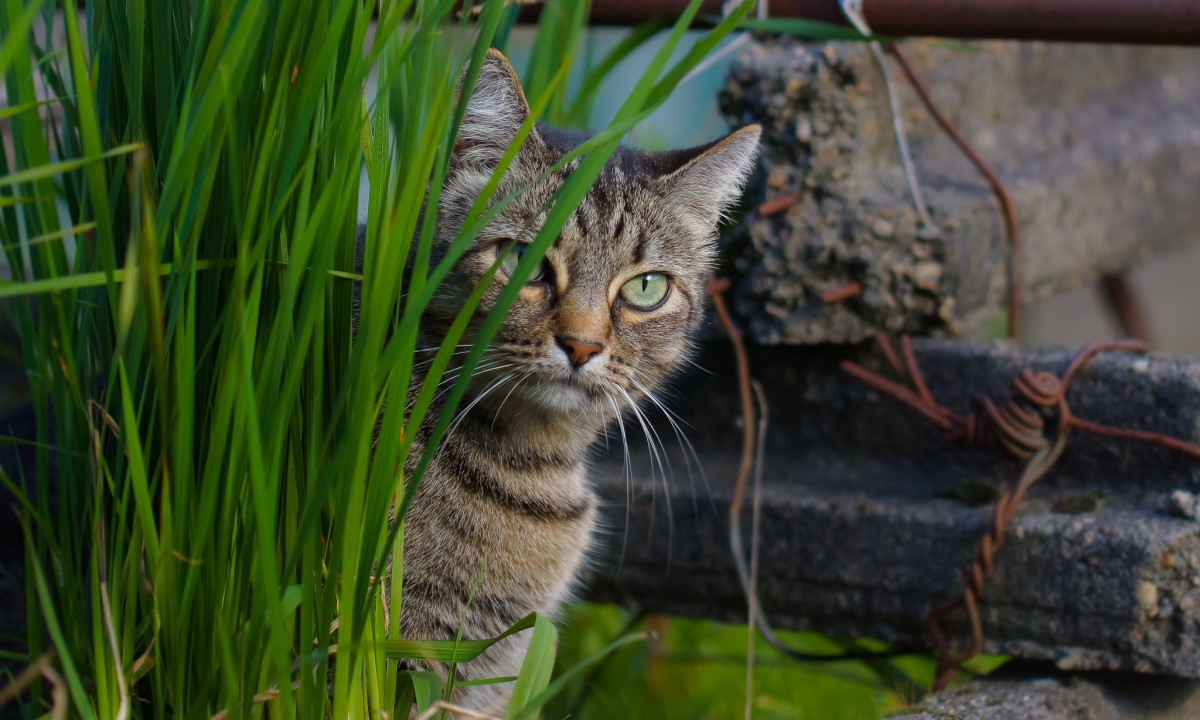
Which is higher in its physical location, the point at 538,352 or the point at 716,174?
the point at 716,174

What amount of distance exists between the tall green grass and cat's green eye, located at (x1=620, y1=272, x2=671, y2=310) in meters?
0.50

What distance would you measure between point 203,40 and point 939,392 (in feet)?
4.57

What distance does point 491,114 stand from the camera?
1.53 m

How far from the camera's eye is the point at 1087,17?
5.61 feet

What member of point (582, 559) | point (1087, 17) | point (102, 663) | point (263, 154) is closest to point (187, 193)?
point (263, 154)

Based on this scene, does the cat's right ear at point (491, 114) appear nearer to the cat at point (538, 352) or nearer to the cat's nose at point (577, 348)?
the cat at point (538, 352)

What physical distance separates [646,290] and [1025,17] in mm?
727

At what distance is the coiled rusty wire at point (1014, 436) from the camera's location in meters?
1.71

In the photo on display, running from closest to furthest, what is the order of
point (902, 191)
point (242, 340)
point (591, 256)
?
point (242, 340) → point (591, 256) → point (902, 191)

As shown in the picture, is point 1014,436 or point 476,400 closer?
point 476,400

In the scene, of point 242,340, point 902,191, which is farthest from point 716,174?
point 242,340

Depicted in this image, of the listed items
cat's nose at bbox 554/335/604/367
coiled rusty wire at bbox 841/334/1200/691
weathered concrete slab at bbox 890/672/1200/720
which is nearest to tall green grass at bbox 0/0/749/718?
cat's nose at bbox 554/335/604/367

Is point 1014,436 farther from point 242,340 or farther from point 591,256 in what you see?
point 242,340

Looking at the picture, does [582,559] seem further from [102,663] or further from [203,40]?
[203,40]
